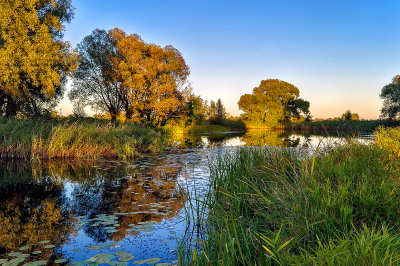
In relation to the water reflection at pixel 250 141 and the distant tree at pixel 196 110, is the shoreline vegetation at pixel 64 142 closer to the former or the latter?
the water reflection at pixel 250 141

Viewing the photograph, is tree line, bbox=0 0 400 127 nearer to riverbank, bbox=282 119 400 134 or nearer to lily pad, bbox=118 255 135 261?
riverbank, bbox=282 119 400 134

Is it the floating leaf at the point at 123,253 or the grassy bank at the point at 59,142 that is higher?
the grassy bank at the point at 59,142

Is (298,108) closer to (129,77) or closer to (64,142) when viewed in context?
(129,77)

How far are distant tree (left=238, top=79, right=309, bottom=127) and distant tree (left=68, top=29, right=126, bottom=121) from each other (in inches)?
1688

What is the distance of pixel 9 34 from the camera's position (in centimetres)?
2078

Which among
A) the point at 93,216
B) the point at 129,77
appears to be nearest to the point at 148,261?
the point at 93,216

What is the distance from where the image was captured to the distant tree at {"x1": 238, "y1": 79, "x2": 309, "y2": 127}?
231ft

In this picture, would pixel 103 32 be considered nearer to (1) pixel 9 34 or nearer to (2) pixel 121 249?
(1) pixel 9 34

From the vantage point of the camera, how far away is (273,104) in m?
70.6

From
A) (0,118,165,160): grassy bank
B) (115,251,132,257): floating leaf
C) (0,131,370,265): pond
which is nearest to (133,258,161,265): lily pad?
(0,131,370,265): pond

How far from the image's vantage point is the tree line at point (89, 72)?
68.3 feet

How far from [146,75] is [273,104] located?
146 feet

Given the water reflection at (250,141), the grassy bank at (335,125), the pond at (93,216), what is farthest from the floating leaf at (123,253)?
the grassy bank at (335,125)

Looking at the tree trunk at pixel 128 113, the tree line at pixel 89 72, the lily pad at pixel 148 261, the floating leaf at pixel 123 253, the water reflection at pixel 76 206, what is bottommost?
the lily pad at pixel 148 261
